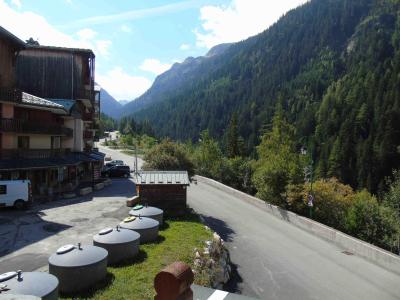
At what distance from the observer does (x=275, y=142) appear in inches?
2409

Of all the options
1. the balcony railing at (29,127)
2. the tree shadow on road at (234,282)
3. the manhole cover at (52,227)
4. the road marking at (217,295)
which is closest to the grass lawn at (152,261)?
the tree shadow on road at (234,282)

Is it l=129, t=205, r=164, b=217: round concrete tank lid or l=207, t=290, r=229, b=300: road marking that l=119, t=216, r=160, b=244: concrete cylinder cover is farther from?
l=207, t=290, r=229, b=300: road marking

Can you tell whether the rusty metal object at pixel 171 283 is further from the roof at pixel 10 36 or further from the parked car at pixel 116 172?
the parked car at pixel 116 172

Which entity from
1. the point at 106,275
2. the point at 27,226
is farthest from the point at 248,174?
the point at 106,275

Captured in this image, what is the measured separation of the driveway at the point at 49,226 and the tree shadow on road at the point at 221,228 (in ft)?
21.8

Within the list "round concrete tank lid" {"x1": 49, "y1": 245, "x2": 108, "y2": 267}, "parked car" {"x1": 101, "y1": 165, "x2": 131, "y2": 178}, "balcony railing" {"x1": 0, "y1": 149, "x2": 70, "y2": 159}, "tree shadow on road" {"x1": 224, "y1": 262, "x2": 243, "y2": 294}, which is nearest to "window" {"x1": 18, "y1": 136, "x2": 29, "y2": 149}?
"balcony railing" {"x1": 0, "y1": 149, "x2": 70, "y2": 159}

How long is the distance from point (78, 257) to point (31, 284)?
119 inches

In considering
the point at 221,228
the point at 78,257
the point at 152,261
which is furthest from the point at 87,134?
→ the point at 78,257

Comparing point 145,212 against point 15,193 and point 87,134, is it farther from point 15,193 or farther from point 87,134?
point 87,134

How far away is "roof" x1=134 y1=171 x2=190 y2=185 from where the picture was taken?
27987 millimetres

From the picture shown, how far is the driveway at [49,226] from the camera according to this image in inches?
679

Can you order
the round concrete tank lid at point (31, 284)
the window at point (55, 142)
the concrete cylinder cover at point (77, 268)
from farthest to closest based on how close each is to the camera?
the window at point (55, 142)
the concrete cylinder cover at point (77, 268)
the round concrete tank lid at point (31, 284)

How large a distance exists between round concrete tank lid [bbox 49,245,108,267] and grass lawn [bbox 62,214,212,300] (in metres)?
0.92

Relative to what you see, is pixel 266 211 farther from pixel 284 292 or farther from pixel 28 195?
pixel 28 195
